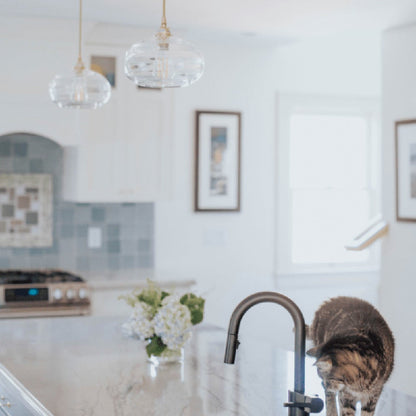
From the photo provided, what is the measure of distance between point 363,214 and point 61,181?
239cm

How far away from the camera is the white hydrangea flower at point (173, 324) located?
92.8 inches

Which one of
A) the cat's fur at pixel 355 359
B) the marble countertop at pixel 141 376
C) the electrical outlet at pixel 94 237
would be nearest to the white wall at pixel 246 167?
the electrical outlet at pixel 94 237

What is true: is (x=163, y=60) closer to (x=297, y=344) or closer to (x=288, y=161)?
(x=297, y=344)

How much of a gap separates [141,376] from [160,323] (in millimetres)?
182

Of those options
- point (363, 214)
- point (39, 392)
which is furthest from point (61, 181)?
point (39, 392)

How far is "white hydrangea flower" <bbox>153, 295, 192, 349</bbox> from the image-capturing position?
92.8 inches

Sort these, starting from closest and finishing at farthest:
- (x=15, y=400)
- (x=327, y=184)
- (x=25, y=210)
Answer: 1. (x=15, y=400)
2. (x=25, y=210)
3. (x=327, y=184)

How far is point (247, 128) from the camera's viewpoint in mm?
5469

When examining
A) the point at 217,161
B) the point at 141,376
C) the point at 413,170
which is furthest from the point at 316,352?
the point at 217,161

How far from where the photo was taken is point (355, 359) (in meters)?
1.51

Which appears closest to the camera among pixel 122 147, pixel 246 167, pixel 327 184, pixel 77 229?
pixel 122 147

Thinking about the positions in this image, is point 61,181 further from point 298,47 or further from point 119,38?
point 298,47

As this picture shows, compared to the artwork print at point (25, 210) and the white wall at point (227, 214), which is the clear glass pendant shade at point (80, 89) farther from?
the white wall at point (227, 214)

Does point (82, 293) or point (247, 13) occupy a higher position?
point (247, 13)
